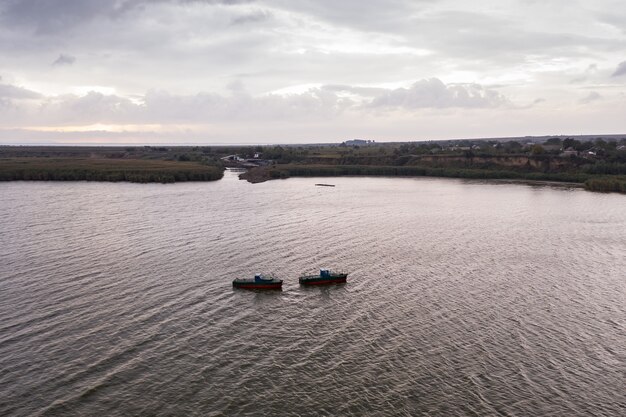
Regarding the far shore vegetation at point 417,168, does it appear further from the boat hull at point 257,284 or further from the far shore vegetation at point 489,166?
the boat hull at point 257,284

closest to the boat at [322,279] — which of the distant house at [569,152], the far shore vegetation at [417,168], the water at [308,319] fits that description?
the water at [308,319]

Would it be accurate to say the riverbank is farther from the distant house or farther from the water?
the water

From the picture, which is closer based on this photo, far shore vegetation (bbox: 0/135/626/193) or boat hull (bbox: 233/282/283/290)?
boat hull (bbox: 233/282/283/290)

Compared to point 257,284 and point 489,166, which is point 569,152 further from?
point 257,284

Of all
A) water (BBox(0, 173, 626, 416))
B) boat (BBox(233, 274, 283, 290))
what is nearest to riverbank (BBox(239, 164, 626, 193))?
water (BBox(0, 173, 626, 416))

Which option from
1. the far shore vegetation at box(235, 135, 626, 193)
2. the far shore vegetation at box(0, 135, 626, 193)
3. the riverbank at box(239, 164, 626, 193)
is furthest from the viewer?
the far shore vegetation at box(235, 135, 626, 193)

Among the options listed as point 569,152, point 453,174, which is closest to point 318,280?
point 453,174
